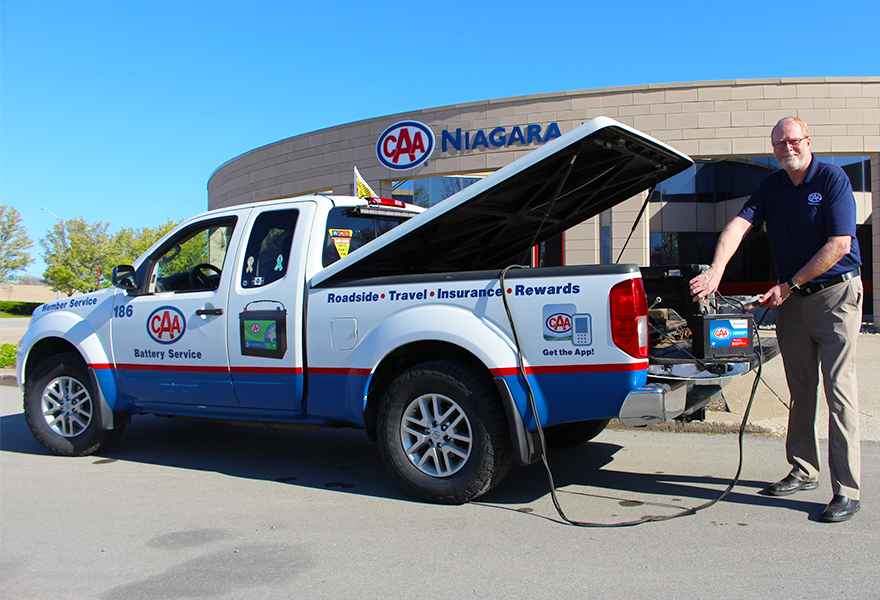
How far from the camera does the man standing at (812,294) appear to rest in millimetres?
3611

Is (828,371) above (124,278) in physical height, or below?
below

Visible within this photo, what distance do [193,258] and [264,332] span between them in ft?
4.74

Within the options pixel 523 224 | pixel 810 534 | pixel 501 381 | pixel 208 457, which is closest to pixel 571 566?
pixel 501 381

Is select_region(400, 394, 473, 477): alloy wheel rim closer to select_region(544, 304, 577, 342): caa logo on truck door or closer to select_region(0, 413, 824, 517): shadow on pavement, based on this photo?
select_region(0, 413, 824, 517): shadow on pavement

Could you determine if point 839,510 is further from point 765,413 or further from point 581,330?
point 765,413

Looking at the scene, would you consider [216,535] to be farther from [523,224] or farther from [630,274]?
[523,224]

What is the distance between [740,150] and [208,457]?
1447 centimetres

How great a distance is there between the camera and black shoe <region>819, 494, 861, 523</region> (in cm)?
352

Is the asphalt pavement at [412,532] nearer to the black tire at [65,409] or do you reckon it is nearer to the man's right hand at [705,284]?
the black tire at [65,409]

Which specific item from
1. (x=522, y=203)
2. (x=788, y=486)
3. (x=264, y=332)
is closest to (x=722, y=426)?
(x=788, y=486)

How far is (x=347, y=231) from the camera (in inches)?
190

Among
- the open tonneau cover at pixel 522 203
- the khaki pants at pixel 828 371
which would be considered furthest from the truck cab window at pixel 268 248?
the khaki pants at pixel 828 371

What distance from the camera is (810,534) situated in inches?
133

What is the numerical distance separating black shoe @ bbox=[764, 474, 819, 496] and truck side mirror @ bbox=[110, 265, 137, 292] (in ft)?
15.6
